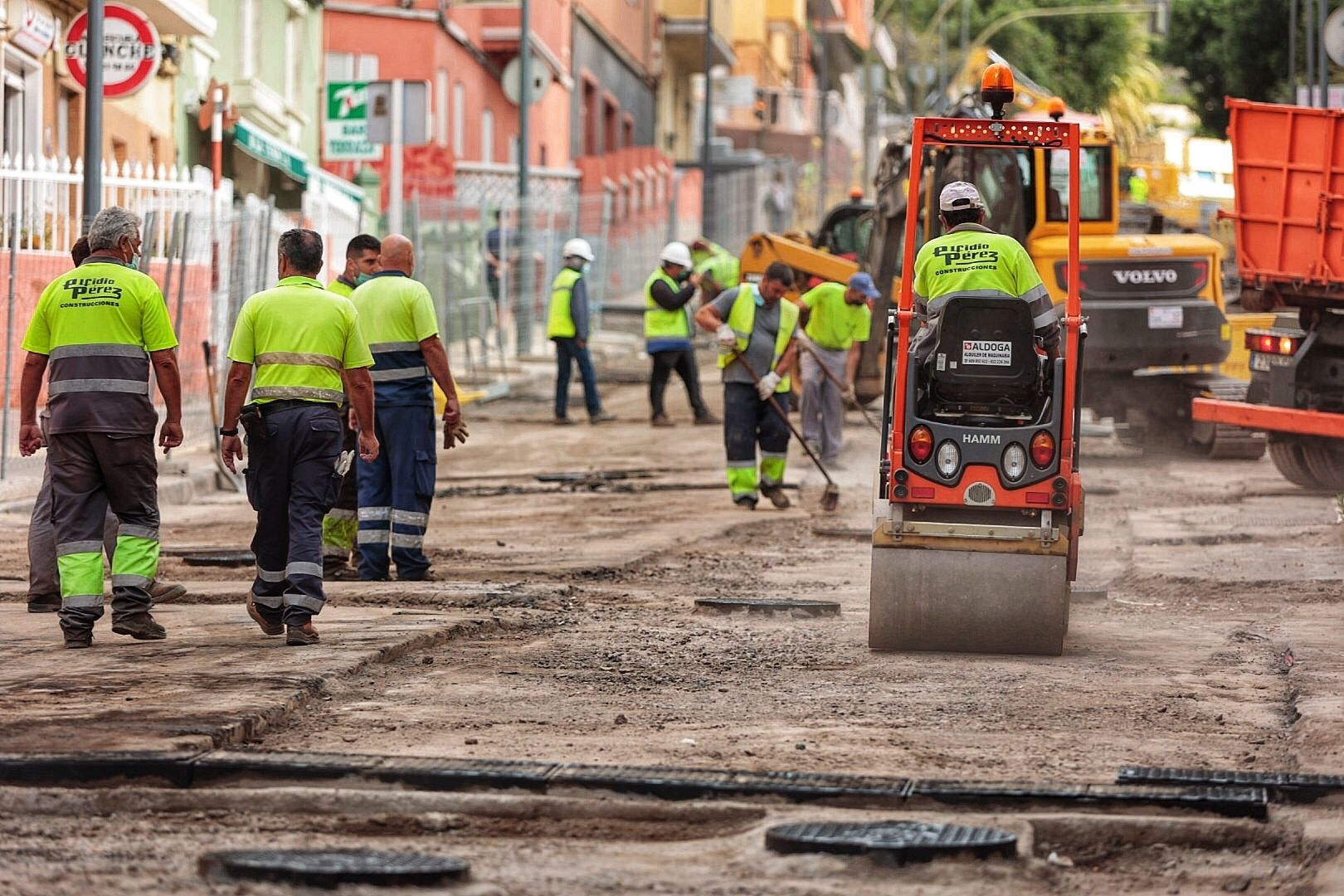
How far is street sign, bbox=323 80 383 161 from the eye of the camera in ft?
74.5

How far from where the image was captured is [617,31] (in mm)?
49906

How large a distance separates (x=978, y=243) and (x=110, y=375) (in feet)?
11.7

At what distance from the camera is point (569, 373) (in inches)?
885

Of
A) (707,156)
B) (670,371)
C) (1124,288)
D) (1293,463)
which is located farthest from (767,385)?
(707,156)

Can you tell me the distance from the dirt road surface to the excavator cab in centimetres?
20

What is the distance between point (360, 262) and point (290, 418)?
93.5 inches

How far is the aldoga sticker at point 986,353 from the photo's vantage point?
350 inches

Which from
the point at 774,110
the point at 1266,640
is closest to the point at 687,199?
the point at 774,110

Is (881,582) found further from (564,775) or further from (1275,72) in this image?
(1275,72)

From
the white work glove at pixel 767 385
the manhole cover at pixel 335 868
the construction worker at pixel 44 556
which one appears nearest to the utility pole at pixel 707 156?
the white work glove at pixel 767 385

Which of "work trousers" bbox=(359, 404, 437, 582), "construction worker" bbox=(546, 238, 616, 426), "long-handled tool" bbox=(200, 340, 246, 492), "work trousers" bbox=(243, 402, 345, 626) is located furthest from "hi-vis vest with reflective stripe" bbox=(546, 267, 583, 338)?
"work trousers" bbox=(243, 402, 345, 626)

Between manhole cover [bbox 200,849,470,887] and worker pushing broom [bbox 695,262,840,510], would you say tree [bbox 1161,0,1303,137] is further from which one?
manhole cover [bbox 200,849,470,887]

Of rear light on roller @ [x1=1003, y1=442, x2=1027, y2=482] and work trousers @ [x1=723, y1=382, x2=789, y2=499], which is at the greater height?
rear light on roller @ [x1=1003, y1=442, x2=1027, y2=482]

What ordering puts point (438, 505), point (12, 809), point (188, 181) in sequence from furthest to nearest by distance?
point (188, 181) → point (438, 505) → point (12, 809)
